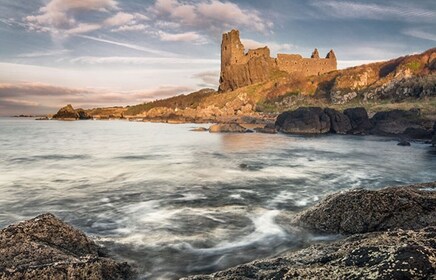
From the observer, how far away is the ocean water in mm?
8609

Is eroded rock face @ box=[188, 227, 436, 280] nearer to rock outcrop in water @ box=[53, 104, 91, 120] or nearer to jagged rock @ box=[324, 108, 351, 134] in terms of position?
jagged rock @ box=[324, 108, 351, 134]

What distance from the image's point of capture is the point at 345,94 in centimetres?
12031

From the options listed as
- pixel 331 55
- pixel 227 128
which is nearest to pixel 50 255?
pixel 227 128

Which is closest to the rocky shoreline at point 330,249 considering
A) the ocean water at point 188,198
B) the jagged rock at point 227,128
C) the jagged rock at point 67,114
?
the ocean water at point 188,198

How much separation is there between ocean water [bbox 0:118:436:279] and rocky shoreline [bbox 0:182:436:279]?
1.04m

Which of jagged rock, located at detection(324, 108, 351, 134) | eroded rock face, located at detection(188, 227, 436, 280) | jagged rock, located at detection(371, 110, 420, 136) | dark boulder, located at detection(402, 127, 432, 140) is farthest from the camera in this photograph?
jagged rock, located at detection(324, 108, 351, 134)

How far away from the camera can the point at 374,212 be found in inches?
338

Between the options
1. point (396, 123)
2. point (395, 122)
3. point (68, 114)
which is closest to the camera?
point (396, 123)

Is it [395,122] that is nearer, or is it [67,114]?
[395,122]

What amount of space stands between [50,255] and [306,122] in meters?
62.4

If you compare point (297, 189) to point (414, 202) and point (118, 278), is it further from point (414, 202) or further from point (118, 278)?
point (118, 278)

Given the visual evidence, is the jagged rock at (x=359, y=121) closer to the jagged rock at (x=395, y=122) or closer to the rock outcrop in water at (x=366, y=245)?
the jagged rock at (x=395, y=122)

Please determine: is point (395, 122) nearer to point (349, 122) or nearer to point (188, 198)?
point (349, 122)

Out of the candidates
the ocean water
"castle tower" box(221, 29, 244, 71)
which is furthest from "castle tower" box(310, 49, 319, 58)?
the ocean water
